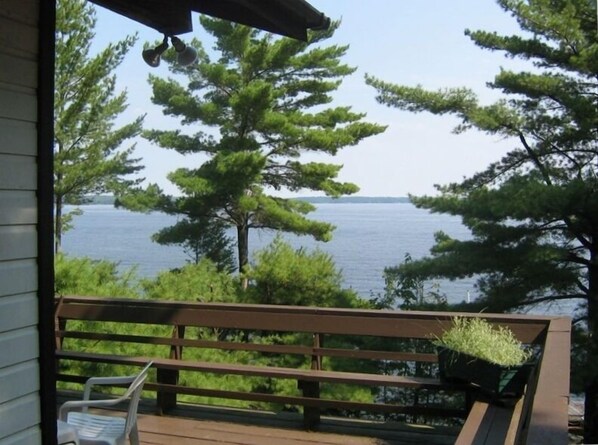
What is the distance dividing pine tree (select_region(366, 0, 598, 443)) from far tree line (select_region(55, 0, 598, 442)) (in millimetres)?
24

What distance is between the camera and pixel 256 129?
15211mm

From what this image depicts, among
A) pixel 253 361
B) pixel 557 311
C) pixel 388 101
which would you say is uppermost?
pixel 388 101

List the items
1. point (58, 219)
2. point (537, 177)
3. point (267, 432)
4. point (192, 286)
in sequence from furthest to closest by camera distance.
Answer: point (58, 219)
point (192, 286)
point (537, 177)
point (267, 432)

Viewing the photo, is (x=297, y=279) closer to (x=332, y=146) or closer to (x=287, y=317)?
(x=332, y=146)

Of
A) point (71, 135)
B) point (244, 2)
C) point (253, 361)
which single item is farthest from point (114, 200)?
point (244, 2)

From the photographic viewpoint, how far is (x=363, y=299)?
12852 millimetres

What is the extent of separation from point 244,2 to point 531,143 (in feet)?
32.9

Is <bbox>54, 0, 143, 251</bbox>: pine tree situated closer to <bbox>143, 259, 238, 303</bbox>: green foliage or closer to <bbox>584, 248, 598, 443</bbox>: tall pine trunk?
<bbox>143, 259, 238, 303</bbox>: green foliage

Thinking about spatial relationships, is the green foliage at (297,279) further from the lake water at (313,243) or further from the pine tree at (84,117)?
the pine tree at (84,117)

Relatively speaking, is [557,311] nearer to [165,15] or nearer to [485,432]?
[485,432]

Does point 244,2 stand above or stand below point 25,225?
above

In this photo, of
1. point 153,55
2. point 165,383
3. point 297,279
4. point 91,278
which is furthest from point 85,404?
point 297,279

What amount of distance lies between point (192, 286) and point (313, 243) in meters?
3.35

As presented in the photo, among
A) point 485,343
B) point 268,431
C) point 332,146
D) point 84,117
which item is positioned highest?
point 84,117
